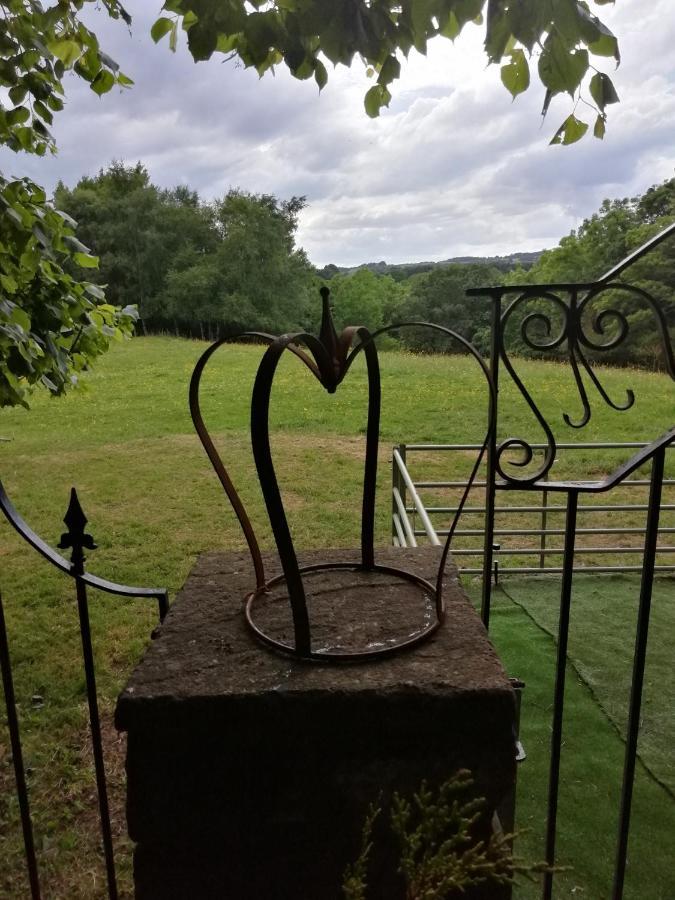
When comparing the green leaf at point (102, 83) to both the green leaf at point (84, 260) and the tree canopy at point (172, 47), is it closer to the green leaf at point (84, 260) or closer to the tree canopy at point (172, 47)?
the tree canopy at point (172, 47)

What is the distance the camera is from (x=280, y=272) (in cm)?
1232

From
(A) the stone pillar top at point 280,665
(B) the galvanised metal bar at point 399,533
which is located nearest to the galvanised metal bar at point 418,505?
(B) the galvanised metal bar at point 399,533

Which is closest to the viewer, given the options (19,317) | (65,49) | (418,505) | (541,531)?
(19,317)

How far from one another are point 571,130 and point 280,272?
444 inches

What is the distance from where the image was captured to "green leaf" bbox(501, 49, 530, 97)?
148cm

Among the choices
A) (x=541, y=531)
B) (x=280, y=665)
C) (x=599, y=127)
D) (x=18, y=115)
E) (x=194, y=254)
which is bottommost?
(x=541, y=531)

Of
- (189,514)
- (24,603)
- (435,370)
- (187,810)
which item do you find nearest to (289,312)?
(435,370)

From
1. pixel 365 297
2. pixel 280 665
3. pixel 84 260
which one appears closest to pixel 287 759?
pixel 280 665

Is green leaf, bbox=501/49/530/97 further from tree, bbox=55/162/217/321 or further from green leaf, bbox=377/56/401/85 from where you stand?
tree, bbox=55/162/217/321

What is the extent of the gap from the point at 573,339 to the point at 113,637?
13.3 feet

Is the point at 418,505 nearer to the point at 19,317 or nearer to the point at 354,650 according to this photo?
the point at 19,317

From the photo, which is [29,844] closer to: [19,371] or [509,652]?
[19,371]

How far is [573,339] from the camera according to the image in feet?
3.71

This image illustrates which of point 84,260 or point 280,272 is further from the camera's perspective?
point 280,272
